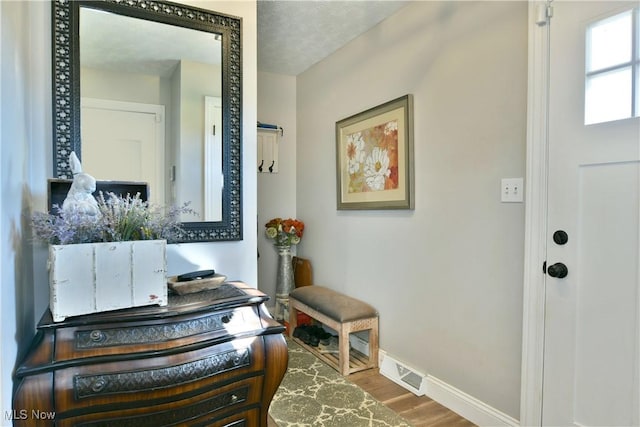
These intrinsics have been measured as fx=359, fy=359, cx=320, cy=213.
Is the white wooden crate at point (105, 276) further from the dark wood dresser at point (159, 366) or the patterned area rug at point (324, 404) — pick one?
the patterned area rug at point (324, 404)

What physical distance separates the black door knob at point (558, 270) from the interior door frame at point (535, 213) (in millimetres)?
48

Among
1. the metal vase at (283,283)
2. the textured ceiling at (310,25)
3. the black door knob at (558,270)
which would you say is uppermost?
the textured ceiling at (310,25)

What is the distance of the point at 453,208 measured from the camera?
205 centimetres

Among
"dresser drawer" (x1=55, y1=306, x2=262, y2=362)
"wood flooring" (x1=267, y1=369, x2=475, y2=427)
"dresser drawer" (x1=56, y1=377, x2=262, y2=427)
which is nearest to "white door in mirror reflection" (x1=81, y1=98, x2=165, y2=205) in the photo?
"dresser drawer" (x1=55, y1=306, x2=262, y2=362)

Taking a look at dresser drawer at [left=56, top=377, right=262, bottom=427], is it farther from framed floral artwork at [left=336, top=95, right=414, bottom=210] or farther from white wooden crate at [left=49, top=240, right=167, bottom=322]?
framed floral artwork at [left=336, top=95, right=414, bottom=210]

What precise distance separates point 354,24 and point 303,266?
213 centimetres

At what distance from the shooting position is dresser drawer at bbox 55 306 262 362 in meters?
1.10

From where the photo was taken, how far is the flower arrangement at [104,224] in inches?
43.6

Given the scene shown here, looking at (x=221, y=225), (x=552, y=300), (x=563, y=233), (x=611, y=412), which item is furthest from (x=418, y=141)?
(x=611, y=412)

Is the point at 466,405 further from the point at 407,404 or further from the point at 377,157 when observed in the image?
the point at 377,157

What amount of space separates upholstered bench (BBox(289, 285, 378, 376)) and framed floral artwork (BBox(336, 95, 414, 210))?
0.74m

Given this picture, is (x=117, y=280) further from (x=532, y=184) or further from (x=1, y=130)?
(x=532, y=184)

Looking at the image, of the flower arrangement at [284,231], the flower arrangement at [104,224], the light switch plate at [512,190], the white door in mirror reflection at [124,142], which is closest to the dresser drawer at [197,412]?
the flower arrangement at [104,224]

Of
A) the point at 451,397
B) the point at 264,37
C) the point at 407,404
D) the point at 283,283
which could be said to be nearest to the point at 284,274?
the point at 283,283
